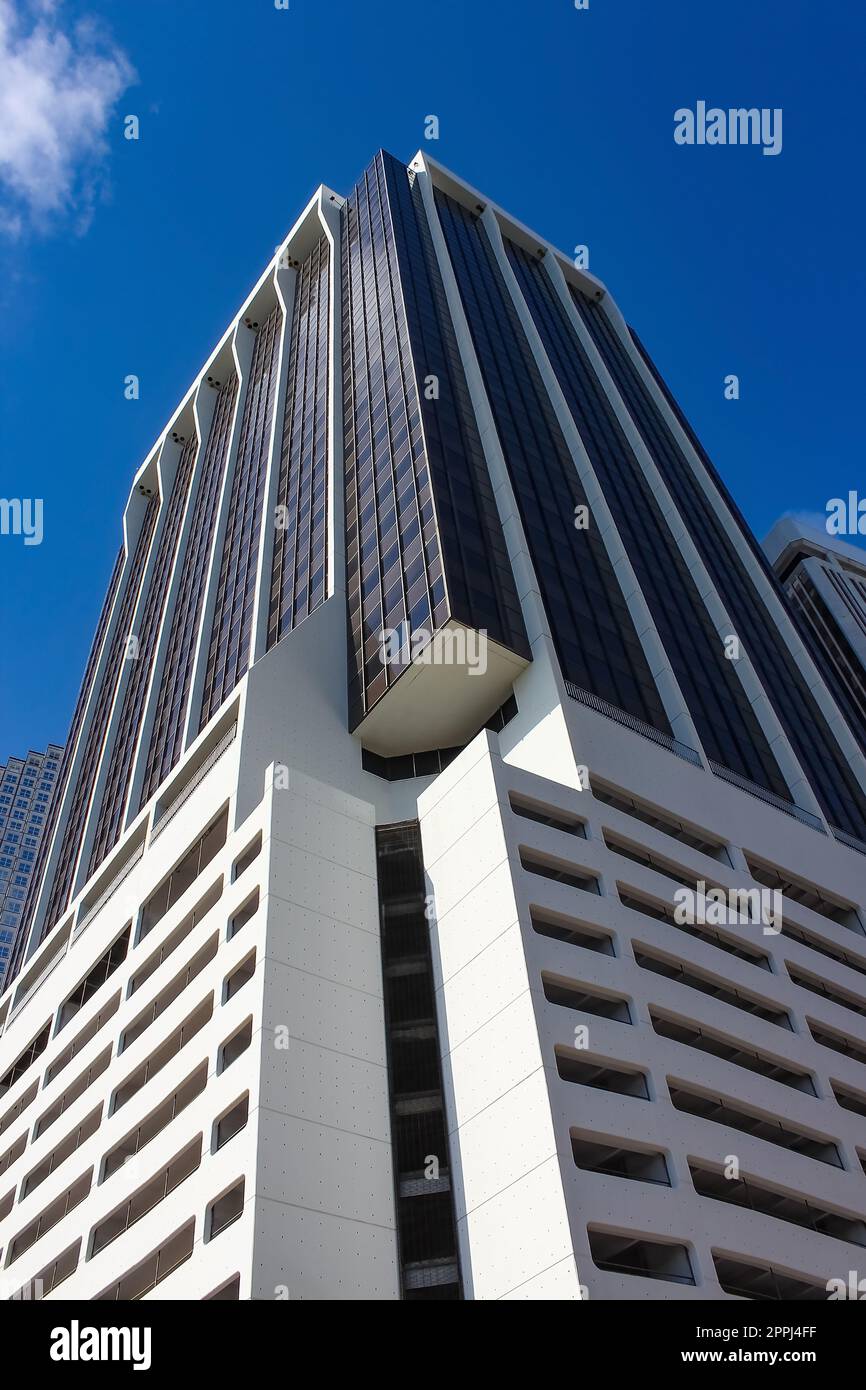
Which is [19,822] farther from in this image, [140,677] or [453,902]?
[453,902]

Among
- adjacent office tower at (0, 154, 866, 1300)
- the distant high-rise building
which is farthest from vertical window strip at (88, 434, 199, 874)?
the distant high-rise building

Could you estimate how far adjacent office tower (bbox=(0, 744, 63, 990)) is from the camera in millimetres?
114500

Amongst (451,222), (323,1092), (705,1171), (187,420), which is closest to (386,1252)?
(323,1092)

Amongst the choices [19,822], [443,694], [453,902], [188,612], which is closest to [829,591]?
[188,612]

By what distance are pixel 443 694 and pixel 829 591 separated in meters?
62.5

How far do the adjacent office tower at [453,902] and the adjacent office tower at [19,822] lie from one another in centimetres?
5309

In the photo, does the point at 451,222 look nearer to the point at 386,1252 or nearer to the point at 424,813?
the point at 424,813

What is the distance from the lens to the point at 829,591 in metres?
94.2

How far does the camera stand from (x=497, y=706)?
1660 inches

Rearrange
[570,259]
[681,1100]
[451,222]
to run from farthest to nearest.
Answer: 1. [570,259]
2. [451,222]
3. [681,1100]
